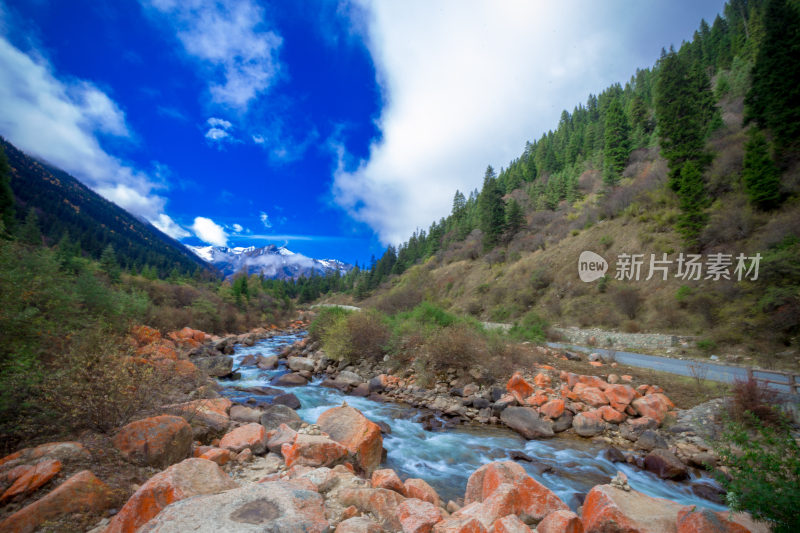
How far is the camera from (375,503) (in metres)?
3.71

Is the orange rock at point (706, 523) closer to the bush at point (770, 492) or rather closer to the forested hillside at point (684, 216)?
the bush at point (770, 492)

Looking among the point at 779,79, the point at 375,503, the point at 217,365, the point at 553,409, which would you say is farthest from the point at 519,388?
the point at 779,79

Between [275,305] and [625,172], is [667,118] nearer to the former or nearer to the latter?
[625,172]

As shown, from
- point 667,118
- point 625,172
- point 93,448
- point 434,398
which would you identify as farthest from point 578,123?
point 93,448

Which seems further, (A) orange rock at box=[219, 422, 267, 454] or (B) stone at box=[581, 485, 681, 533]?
(A) orange rock at box=[219, 422, 267, 454]

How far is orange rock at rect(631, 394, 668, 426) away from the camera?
27.8ft

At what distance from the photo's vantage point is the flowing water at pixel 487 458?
6.25 meters

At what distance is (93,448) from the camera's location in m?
4.22

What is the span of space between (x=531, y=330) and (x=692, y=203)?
47.3 feet

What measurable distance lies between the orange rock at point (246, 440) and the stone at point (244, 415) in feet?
5.95

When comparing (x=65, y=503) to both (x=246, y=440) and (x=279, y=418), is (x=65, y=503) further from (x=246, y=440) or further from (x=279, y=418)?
(x=279, y=418)

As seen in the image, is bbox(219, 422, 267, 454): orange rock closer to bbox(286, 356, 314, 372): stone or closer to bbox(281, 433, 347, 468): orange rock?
bbox(281, 433, 347, 468): orange rock

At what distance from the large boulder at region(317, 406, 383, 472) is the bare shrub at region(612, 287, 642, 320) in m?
20.9

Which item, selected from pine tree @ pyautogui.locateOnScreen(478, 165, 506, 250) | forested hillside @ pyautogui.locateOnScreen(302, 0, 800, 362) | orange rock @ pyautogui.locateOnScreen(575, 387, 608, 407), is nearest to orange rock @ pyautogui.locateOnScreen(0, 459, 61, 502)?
orange rock @ pyautogui.locateOnScreen(575, 387, 608, 407)
